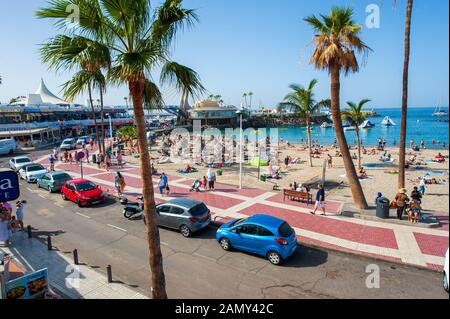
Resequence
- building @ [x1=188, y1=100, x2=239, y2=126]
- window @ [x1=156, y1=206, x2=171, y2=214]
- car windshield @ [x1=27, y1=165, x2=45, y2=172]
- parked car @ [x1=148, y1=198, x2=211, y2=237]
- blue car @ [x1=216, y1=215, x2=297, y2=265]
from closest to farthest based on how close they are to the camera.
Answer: blue car @ [x1=216, y1=215, x2=297, y2=265] < parked car @ [x1=148, y1=198, x2=211, y2=237] < window @ [x1=156, y1=206, x2=171, y2=214] < car windshield @ [x1=27, y1=165, x2=45, y2=172] < building @ [x1=188, y1=100, x2=239, y2=126]

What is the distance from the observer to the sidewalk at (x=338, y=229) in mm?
11188

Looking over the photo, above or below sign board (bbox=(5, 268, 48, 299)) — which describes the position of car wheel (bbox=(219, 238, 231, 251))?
below

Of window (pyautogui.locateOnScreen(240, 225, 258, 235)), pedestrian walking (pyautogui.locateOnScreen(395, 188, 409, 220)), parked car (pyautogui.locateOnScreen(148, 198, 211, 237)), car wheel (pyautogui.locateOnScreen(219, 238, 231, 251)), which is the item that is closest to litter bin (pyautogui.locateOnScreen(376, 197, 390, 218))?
pedestrian walking (pyautogui.locateOnScreen(395, 188, 409, 220))

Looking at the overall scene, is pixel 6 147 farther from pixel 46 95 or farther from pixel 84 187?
pixel 46 95

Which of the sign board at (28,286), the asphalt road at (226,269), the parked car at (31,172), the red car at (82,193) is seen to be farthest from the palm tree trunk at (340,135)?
the parked car at (31,172)

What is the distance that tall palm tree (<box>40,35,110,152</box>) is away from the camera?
5.70 m

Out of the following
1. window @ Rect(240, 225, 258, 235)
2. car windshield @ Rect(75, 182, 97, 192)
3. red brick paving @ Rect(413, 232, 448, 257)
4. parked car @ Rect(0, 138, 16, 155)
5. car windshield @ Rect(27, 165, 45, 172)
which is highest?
parked car @ Rect(0, 138, 16, 155)

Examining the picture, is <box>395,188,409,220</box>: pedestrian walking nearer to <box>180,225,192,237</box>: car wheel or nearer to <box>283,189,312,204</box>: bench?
<box>283,189,312,204</box>: bench

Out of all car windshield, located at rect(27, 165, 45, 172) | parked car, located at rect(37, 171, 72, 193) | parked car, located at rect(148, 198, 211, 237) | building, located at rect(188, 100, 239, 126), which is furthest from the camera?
building, located at rect(188, 100, 239, 126)

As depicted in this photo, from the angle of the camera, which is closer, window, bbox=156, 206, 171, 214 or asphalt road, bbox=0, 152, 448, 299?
asphalt road, bbox=0, 152, 448, 299

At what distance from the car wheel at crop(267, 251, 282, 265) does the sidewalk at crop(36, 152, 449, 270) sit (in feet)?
7.46

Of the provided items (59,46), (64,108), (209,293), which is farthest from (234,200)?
(64,108)
